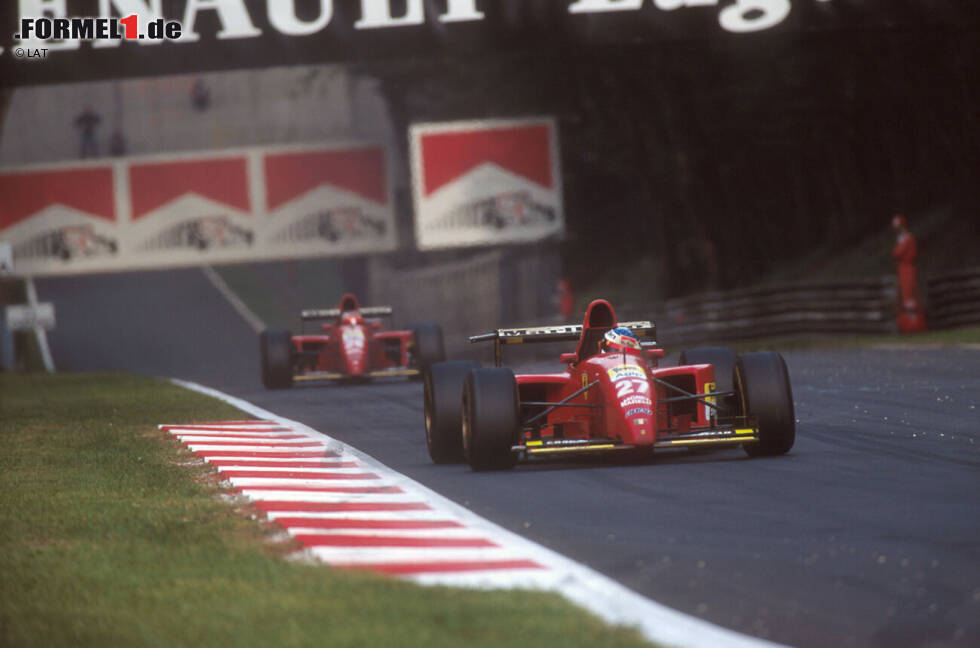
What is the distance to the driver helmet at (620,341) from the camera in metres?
10.8

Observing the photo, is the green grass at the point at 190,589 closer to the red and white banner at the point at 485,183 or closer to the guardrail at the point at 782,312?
the guardrail at the point at 782,312

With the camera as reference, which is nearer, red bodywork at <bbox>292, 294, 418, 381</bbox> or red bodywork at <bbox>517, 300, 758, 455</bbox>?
red bodywork at <bbox>517, 300, 758, 455</bbox>

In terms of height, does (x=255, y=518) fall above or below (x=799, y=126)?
below

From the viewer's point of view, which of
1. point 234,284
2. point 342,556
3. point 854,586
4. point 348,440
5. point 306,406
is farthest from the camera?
point 234,284

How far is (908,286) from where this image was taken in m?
25.9

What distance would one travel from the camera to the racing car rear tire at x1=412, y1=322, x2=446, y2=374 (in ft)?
74.6

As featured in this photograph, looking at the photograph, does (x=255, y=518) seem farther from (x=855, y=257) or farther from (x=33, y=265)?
(x=855, y=257)

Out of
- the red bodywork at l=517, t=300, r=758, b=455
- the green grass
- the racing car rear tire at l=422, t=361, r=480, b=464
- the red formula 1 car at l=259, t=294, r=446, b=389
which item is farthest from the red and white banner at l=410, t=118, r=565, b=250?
the green grass

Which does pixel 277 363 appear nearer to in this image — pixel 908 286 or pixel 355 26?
pixel 355 26

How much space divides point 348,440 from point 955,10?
12.8m

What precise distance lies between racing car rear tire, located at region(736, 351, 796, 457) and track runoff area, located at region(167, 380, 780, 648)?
2.18 m

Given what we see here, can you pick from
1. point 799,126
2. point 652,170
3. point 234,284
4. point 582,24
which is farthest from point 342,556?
point 234,284

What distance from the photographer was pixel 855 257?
38250 mm

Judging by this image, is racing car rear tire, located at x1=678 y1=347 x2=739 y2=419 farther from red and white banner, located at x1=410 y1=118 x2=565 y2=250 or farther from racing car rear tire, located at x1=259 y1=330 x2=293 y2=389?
red and white banner, located at x1=410 y1=118 x2=565 y2=250
